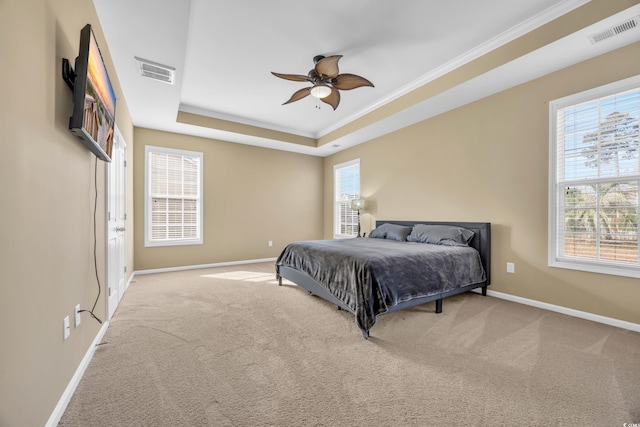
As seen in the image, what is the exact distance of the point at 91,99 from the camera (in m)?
1.68

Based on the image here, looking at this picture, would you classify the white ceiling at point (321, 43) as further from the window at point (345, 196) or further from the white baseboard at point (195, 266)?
the white baseboard at point (195, 266)

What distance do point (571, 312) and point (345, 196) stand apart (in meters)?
4.33

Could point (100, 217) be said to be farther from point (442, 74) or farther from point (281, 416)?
point (442, 74)

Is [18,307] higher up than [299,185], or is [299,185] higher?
[299,185]

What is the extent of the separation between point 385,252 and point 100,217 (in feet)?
8.95

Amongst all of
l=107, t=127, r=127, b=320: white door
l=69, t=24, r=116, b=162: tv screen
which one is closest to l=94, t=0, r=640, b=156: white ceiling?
l=69, t=24, r=116, b=162: tv screen

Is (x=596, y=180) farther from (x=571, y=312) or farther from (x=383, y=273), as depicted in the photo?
(x=383, y=273)

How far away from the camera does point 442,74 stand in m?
3.43

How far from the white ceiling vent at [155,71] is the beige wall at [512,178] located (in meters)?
3.67

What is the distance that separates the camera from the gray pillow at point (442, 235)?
3.60 meters

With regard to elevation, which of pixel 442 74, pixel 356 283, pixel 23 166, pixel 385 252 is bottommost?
pixel 356 283

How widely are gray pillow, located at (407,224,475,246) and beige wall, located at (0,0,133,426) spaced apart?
3747 millimetres

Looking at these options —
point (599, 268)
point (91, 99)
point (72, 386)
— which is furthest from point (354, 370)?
point (599, 268)

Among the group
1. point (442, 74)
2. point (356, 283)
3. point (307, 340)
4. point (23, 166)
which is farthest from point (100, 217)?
point (442, 74)
